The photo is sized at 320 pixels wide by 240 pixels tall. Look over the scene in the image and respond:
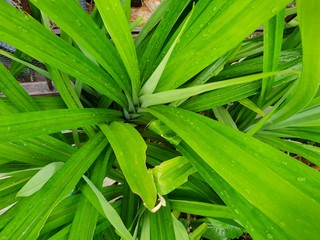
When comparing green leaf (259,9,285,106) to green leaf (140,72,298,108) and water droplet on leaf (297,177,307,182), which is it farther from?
water droplet on leaf (297,177,307,182)

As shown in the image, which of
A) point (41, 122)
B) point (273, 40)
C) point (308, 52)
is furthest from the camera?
point (273, 40)

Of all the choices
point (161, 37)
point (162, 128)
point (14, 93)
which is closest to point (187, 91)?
point (162, 128)

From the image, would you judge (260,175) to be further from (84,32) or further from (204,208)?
(84,32)

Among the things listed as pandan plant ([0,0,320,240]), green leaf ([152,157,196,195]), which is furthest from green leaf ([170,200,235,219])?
green leaf ([152,157,196,195])

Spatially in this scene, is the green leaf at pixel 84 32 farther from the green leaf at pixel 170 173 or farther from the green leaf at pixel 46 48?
the green leaf at pixel 170 173

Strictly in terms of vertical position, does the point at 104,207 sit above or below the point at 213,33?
below

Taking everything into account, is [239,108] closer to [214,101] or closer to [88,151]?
[214,101]

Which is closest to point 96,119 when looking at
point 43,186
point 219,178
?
point 43,186

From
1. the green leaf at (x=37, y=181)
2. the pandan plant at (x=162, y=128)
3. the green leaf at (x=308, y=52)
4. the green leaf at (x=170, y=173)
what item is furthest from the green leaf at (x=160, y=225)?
the green leaf at (x=308, y=52)
